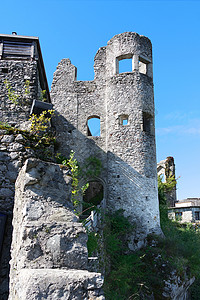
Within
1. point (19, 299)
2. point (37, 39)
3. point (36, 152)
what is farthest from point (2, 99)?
point (19, 299)

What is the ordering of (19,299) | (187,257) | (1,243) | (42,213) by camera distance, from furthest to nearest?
(187,257) → (1,243) → (42,213) → (19,299)

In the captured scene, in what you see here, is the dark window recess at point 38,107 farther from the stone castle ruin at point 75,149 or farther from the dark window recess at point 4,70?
the dark window recess at point 4,70

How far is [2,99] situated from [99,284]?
9.21 m

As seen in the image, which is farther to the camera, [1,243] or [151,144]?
[151,144]

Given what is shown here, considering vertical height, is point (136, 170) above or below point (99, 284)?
above

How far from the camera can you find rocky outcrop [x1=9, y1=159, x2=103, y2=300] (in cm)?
236

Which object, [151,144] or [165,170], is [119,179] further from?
[165,170]

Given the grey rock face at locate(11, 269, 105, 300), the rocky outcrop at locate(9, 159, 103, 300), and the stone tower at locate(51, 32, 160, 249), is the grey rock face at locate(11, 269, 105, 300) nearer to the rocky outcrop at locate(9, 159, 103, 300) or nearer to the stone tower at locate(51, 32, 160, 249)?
the rocky outcrop at locate(9, 159, 103, 300)

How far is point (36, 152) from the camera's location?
4863 millimetres

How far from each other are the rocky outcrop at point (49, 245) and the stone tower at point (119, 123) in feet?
37.4

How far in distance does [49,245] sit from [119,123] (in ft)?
43.0

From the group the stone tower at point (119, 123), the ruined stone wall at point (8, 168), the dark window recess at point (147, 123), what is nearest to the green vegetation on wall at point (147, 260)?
the stone tower at point (119, 123)

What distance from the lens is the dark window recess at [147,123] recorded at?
1606cm

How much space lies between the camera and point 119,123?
15516 mm
